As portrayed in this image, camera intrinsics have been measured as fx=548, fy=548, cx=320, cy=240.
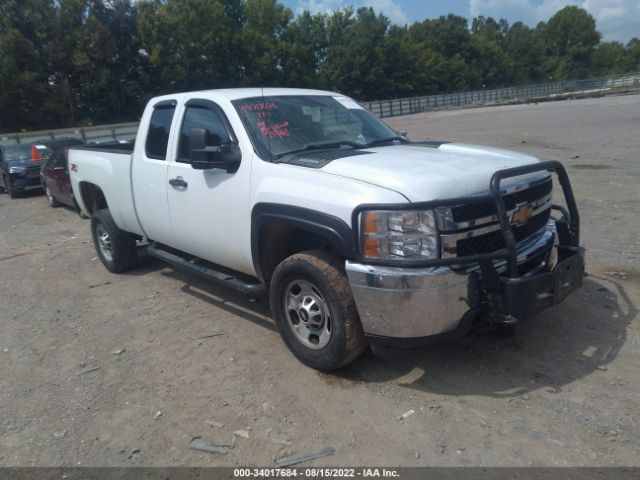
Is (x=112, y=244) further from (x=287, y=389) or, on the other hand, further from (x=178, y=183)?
→ (x=287, y=389)

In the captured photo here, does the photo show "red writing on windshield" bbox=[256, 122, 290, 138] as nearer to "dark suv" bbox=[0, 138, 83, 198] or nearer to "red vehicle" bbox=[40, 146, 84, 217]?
"red vehicle" bbox=[40, 146, 84, 217]

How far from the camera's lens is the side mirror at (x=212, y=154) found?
13.8 feet

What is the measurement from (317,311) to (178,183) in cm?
192

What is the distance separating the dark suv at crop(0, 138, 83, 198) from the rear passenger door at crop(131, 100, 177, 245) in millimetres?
10836

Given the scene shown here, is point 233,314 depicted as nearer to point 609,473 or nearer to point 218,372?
point 218,372

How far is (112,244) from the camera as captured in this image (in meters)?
6.59

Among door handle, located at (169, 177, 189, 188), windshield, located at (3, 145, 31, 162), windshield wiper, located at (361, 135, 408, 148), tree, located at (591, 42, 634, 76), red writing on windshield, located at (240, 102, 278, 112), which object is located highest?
tree, located at (591, 42, 634, 76)

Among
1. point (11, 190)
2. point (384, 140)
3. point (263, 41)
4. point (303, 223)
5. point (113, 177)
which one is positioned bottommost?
point (11, 190)

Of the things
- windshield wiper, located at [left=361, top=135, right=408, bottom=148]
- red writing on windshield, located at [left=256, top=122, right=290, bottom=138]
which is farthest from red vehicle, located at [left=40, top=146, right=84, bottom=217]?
windshield wiper, located at [left=361, top=135, right=408, bottom=148]

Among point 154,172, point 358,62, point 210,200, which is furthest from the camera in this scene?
point 358,62

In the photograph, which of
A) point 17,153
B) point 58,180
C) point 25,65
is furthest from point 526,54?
point 58,180

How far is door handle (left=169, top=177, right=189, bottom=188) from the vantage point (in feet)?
15.9

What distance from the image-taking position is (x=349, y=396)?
3674 mm

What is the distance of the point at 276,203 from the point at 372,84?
6982cm
